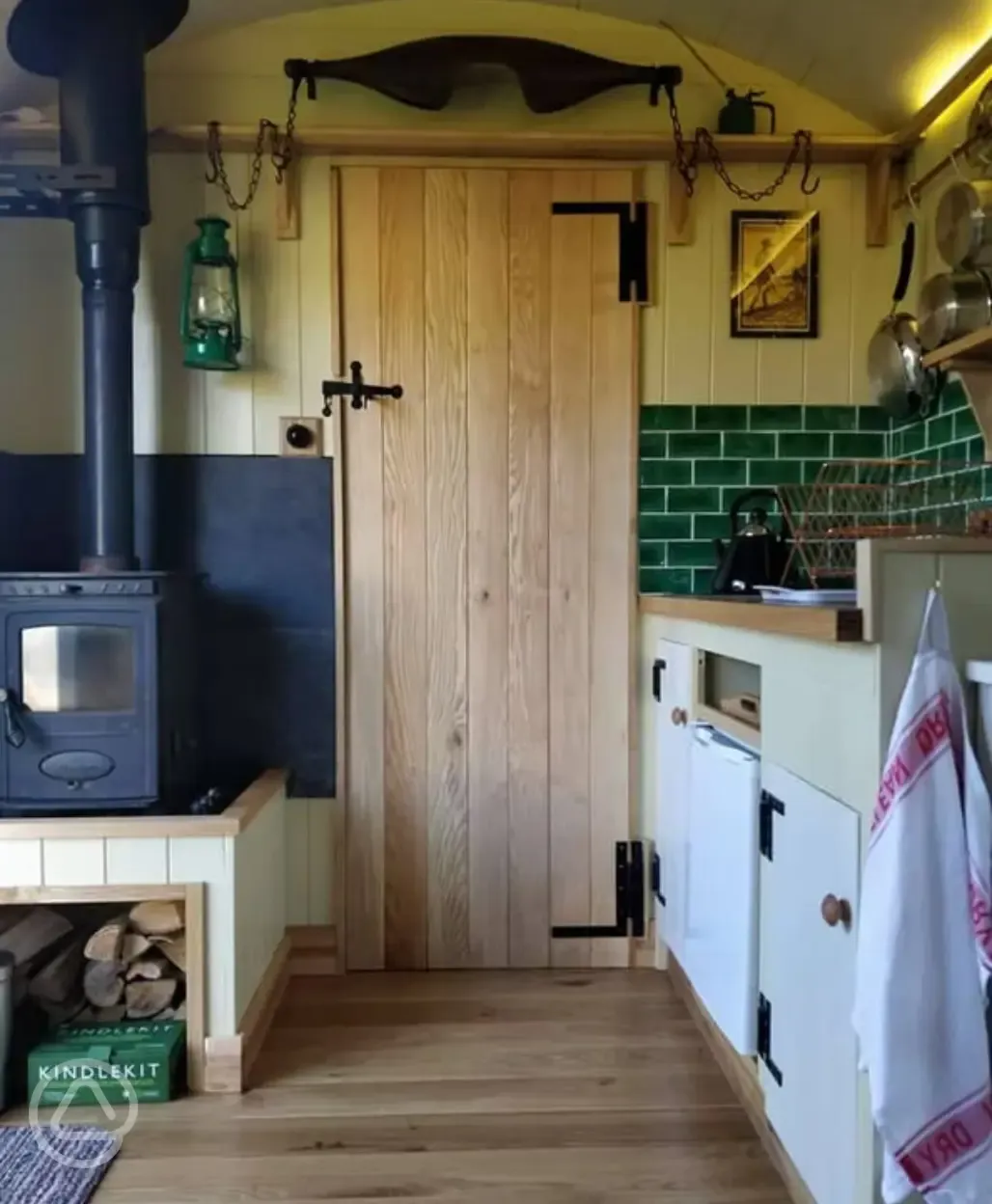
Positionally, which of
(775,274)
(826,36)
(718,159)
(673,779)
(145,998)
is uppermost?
(826,36)

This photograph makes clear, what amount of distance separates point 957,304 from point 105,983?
218 cm

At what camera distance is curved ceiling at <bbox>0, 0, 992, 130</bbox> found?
6.99ft

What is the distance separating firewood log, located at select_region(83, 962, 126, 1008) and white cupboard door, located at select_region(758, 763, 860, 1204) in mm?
1279

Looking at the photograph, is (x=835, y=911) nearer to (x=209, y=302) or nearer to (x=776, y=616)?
(x=776, y=616)

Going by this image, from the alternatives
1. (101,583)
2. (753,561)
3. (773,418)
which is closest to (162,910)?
(101,583)

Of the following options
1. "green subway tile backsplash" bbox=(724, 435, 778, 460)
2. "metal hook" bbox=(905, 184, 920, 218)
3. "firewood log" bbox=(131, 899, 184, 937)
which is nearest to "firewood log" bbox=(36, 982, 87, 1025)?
"firewood log" bbox=(131, 899, 184, 937)

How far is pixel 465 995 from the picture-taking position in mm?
2418

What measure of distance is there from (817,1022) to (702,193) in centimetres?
196

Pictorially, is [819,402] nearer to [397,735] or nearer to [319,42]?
[397,735]

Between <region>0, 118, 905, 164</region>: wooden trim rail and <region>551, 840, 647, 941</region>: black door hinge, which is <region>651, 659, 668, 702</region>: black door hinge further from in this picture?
<region>0, 118, 905, 164</region>: wooden trim rail

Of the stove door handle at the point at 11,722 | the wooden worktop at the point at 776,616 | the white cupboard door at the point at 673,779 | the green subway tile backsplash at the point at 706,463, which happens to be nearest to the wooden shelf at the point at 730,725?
the white cupboard door at the point at 673,779

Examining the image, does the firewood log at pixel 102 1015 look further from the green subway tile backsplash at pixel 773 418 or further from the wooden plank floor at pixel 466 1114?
the green subway tile backsplash at pixel 773 418

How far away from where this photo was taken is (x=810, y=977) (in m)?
1.47

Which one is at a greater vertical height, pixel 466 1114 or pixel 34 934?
pixel 34 934
